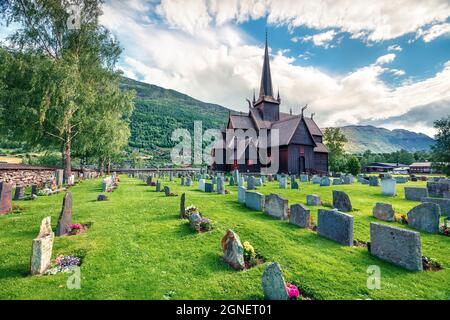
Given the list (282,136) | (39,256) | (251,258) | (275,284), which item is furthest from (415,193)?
(282,136)

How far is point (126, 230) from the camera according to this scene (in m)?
7.55

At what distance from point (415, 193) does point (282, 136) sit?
80.0ft

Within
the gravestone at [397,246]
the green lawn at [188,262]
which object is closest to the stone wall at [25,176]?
the green lawn at [188,262]

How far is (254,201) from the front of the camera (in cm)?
1071

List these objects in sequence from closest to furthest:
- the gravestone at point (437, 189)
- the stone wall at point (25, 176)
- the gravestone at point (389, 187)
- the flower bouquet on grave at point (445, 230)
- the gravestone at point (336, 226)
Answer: the gravestone at point (336, 226) < the flower bouquet on grave at point (445, 230) < the gravestone at point (437, 189) < the gravestone at point (389, 187) < the stone wall at point (25, 176)

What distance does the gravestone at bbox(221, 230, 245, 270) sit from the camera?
5.35 m

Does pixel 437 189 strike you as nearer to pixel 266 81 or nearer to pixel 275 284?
pixel 275 284

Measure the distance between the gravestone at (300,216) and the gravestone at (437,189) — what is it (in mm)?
11920

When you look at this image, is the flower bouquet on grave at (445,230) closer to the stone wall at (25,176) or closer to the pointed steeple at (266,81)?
the stone wall at (25,176)

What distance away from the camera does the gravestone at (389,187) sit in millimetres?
14557

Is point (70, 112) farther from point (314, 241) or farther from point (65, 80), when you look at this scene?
point (314, 241)
